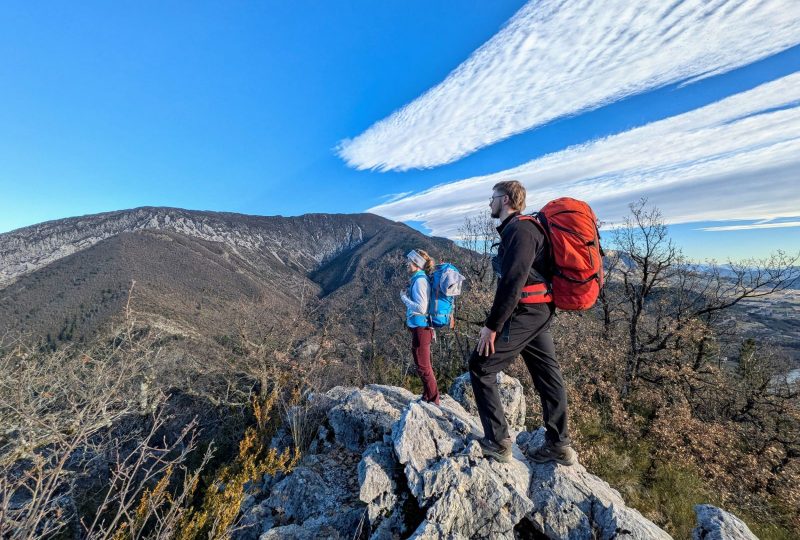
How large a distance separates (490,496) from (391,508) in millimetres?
1122

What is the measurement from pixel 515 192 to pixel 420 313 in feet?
7.52

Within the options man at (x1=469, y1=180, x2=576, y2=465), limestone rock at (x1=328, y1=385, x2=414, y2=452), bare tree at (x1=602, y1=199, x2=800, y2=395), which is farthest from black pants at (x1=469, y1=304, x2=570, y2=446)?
bare tree at (x1=602, y1=199, x2=800, y2=395)

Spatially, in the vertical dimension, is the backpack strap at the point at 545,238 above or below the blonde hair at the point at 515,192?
below

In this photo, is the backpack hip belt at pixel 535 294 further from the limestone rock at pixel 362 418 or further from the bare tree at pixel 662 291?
the bare tree at pixel 662 291

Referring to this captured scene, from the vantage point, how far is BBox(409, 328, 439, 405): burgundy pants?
5023mm

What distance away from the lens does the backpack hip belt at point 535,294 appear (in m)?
3.23

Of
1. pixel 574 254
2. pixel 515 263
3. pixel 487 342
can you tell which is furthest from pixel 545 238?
pixel 487 342

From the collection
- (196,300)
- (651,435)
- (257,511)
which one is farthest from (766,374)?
(196,300)

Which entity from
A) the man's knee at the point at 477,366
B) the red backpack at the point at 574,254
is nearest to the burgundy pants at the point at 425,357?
the man's knee at the point at 477,366

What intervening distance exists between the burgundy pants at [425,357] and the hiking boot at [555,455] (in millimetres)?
1633

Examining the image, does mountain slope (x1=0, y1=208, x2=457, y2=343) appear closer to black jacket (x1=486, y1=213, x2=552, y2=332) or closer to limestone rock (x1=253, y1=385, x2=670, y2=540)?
limestone rock (x1=253, y1=385, x2=670, y2=540)

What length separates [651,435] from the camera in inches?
319

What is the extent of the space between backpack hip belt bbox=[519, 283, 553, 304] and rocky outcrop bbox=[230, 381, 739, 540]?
1.88 m

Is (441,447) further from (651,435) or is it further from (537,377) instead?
(651,435)
